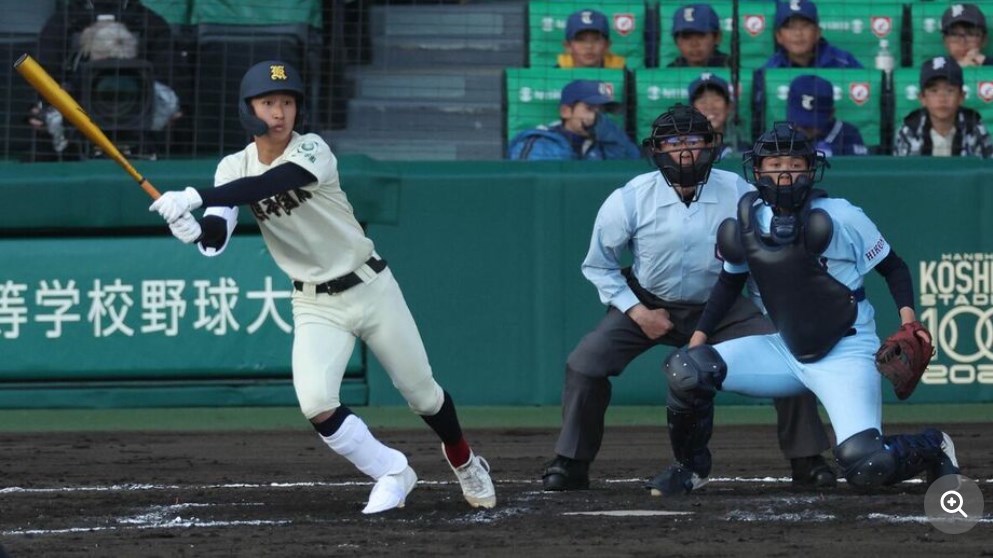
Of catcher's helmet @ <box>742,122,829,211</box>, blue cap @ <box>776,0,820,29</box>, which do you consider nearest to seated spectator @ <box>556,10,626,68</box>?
blue cap @ <box>776,0,820,29</box>

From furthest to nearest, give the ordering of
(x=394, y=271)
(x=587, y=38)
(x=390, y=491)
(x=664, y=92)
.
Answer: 1. (x=587, y=38)
2. (x=664, y=92)
3. (x=394, y=271)
4. (x=390, y=491)

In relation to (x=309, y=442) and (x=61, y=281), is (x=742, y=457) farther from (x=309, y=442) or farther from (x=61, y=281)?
(x=61, y=281)

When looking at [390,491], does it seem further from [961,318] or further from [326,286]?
[961,318]

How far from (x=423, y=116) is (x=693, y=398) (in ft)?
17.5

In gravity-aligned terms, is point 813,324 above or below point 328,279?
below

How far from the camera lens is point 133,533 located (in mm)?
5926

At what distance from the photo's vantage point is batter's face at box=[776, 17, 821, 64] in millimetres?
10977

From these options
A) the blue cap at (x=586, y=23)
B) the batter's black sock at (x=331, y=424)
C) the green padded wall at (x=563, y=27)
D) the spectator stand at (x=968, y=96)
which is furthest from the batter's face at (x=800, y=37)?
the batter's black sock at (x=331, y=424)

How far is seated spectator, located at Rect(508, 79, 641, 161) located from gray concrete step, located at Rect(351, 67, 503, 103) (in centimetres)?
134

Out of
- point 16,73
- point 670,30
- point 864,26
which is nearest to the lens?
point 16,73

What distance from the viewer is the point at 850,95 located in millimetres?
10906

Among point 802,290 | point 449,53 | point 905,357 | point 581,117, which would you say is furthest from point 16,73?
point 905,357

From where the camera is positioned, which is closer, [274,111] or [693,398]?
[274,111]

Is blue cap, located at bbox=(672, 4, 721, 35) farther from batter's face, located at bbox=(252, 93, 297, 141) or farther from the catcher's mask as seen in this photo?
batter's face, located at bbox=(252, 93, 297, 141)
